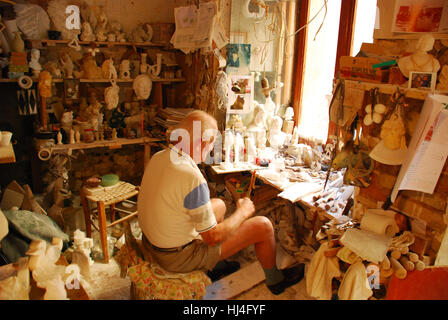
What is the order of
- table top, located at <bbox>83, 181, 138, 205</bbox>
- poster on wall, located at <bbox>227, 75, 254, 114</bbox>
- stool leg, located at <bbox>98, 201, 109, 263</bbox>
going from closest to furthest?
stool leg, located at <bbox>98, 201, 109, 263</bbox>, table top, located at <bbox>83, 181, 138, 205</bbox>, poster on wall, located at <bbox>227, 75, 254, 114</bbox>

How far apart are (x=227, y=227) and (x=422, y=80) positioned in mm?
1445

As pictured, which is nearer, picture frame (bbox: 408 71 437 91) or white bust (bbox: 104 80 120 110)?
picture frame (bbox: 408 71 437 91)

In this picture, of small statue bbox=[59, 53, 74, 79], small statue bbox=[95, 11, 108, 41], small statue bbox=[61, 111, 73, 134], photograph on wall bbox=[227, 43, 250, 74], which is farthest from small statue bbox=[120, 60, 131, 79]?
photograph on wall bbox=[227, 43, 250, 74]

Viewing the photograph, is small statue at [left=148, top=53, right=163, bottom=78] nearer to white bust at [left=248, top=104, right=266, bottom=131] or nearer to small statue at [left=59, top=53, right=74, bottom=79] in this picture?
small statue at [left=59, top=53, right=74, bottom=79]

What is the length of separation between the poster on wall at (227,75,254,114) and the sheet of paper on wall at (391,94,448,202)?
202 cm

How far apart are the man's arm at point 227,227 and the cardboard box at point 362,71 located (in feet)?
3.71

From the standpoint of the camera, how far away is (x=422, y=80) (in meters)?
1.77

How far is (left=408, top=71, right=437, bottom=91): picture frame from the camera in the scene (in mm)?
1736

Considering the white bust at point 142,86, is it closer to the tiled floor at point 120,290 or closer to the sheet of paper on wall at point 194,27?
the sheet of paper on wall at point 194,27

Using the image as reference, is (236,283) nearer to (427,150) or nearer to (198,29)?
(427,150)

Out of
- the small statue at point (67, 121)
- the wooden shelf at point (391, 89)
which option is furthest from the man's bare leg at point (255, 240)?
the small statue at point (67, 121)

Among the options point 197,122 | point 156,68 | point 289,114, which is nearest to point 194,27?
point 156,68

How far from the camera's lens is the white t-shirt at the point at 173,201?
6.66 feet

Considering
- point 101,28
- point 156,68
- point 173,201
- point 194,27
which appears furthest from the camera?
point 156,68
